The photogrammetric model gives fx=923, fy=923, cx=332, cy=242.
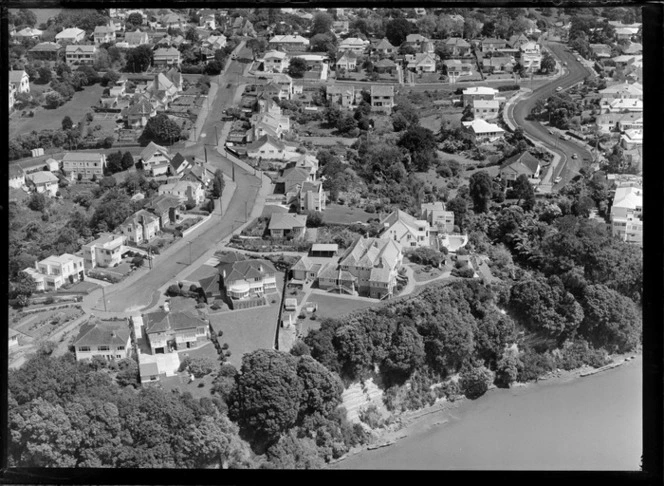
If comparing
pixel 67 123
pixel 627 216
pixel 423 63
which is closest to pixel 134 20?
pixel 67 123

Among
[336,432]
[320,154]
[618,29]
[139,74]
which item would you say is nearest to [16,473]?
[336,432]

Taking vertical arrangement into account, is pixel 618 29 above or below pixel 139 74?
above

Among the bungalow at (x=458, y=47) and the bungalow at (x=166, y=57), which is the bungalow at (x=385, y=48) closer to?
the bungalow at (x=458, y=47)

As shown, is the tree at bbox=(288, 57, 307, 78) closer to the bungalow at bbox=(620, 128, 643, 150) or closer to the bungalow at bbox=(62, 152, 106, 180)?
the bungalow at bbox=(62, 152, 106, 180)

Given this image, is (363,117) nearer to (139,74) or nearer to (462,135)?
(462,135)

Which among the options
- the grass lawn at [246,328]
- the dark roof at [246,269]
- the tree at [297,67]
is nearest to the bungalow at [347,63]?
the tree at [297,67]

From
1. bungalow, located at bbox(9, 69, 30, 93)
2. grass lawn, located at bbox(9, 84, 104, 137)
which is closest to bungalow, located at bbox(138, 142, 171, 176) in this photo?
grass lawn, located at bbox(9, 84, 104, 137)

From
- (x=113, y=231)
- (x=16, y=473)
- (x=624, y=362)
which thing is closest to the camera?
(x=16, y=473)
